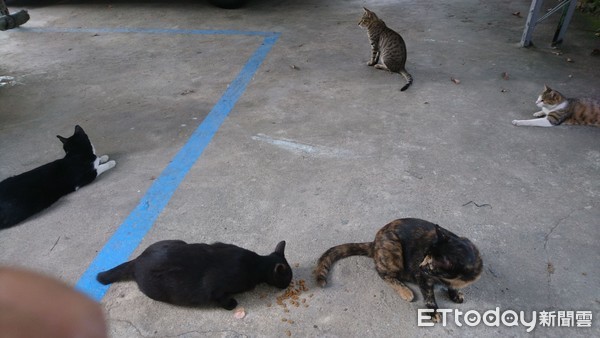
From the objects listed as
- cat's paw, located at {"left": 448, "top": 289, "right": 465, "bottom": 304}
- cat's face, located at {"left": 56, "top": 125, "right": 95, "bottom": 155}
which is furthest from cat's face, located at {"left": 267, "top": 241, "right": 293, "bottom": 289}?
cat's face, located at {"left": 56, "top": 125, "right": 95, "bottom": 155}

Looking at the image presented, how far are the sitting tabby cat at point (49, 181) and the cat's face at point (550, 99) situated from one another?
13.7ft

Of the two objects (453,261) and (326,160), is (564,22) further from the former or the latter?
(453,261)

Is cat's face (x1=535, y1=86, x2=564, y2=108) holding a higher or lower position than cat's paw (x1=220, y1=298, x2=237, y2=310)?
higher

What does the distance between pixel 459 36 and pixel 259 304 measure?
5.30 metres

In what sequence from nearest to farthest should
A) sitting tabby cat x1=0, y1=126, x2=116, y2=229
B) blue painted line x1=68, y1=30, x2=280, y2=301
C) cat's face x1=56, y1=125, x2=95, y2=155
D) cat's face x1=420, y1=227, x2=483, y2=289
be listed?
cat's face x1=420, y1=227, x2=483, y2=289 < blue painted line x1=68, y1=30, x2=280, y2=301 < sitting tabby cat x1=0, y1=126, x2=116, y2=229 < cat's face x1=56, y1=125, x2=95, y2=155

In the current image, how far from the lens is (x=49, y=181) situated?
10.1 feet

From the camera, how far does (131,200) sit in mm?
3143

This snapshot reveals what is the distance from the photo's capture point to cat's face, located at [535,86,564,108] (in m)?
3.74

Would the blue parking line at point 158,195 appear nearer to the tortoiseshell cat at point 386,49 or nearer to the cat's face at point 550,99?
the tortoiseshell cat at point 386,49

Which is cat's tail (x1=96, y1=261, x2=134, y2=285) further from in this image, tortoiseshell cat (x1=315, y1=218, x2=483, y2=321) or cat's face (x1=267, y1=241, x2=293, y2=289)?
tortoiseshell cat (x1=315, y1=218, x2=483, y2=321)

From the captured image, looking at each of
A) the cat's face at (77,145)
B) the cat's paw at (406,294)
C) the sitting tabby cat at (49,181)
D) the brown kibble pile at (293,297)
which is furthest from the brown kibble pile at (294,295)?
the cat's face at (77,145)

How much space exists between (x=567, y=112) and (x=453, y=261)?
8.94 ft

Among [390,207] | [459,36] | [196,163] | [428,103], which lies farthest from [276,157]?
[459,36]
